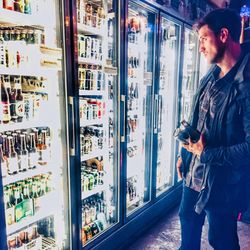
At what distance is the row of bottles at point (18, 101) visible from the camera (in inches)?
63.3

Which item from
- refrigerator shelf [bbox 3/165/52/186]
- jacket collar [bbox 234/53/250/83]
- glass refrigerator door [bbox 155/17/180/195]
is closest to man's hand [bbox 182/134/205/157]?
jacket collar [bbox 234/53/250/83]

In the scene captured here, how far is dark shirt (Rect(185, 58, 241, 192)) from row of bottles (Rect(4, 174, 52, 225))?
1.06 m

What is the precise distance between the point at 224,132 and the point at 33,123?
46.1 inches

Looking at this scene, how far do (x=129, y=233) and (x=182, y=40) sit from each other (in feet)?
7.07

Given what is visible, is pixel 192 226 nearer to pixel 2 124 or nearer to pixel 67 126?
pixel 67 126

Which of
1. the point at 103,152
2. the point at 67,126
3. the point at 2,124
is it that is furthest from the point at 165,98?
the point at 2,124

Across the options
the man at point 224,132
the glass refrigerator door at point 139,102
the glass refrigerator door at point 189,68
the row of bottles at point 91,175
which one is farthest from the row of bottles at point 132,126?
the man at point 224,132

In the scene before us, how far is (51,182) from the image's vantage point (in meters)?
1.96

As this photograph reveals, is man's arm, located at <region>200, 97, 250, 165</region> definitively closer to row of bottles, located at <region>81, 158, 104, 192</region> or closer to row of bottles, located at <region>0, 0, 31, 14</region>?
row of bottles, located at <region>81, 158, 104, 192</region>

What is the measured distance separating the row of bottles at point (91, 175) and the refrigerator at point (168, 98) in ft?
2.42

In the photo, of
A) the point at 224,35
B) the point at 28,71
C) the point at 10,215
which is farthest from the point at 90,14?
the point at 10,215

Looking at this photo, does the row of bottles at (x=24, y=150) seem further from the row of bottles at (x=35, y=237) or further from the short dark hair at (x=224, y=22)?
the short dark hair at (x=224, y=22)

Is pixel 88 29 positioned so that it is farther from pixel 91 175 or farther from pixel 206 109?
pixel 91 175

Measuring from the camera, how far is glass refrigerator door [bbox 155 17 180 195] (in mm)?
2934
